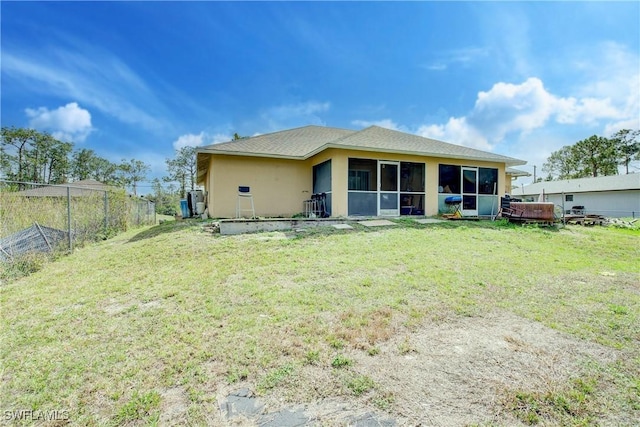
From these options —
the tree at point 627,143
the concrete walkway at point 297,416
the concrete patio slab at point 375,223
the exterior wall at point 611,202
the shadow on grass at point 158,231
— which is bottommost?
the concrete walkway at point 297,416

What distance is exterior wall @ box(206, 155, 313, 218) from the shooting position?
1094 centimetres

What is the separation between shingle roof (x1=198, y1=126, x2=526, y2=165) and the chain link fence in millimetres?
3971

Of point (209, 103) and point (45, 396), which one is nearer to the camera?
point (45, 396)

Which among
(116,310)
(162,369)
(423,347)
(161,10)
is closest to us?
(162,369)

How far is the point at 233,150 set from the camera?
33.8ft

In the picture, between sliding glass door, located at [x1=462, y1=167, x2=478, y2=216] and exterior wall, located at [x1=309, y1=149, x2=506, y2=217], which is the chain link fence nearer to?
exterior wall, located at [x1=309, y1=149, x2=506, y2=217]

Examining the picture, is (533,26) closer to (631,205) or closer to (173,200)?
(631,205)

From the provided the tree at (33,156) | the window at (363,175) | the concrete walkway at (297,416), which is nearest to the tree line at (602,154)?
the window at (363,175)

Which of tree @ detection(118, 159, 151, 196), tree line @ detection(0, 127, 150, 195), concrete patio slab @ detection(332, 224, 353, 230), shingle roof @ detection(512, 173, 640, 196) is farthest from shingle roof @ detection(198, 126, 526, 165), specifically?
tree @ detection(118, 159, 151, 196)

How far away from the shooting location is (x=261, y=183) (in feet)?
37.3

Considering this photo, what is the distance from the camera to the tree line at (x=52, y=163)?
27.9 m

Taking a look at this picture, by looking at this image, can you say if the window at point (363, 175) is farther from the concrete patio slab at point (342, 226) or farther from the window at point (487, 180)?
the window at point (487, 180)

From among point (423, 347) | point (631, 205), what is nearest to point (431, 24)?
point (423, 347)

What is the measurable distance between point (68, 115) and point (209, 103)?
7752 millimetres
